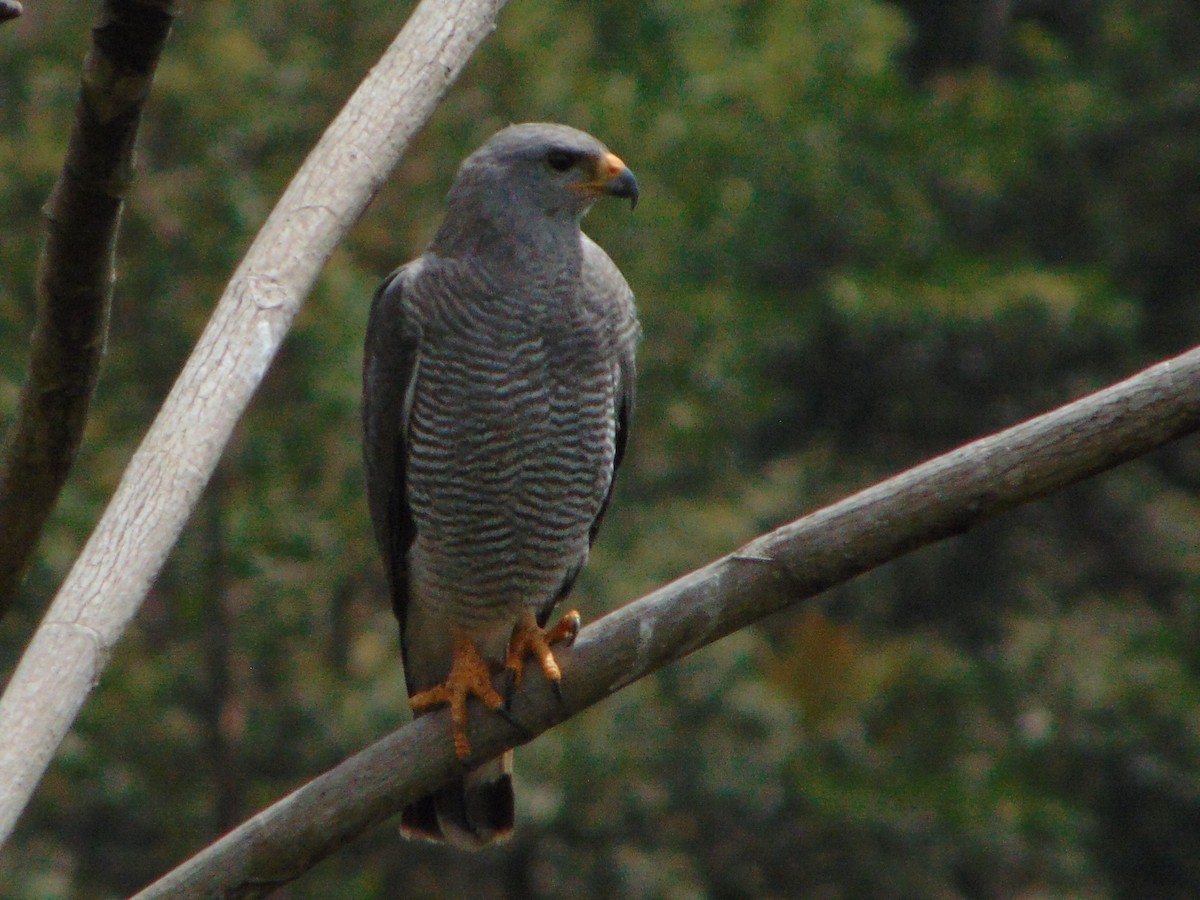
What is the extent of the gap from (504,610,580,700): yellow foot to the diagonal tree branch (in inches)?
45.6

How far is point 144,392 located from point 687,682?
3.12m

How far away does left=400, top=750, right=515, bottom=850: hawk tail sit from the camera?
376 centimetres

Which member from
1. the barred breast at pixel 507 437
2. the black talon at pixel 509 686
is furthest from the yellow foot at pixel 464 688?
the barred breast at pixel 507 437

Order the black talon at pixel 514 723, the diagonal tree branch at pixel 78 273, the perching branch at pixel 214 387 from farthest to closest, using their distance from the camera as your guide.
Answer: the black talon at pixel 514 723, the perching branch at pixel 214 387, the diagonal tree branch at pixel 78 273

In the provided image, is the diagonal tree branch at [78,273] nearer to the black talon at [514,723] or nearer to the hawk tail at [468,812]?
the black talon at [514,723]

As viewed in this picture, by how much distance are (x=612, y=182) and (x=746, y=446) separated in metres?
9.03

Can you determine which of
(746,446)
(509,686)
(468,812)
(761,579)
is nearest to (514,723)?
(509,686)

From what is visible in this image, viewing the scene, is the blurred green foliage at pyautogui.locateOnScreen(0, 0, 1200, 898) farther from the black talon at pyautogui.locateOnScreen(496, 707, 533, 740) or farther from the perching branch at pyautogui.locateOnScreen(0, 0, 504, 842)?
the perching branch at pyautogui.locateOnScreen(0, 0, 504, 842)

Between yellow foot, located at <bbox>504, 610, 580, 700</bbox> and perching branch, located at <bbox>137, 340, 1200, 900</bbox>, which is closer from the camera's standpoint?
perching branch, located at <bbox>137, 340, 1200, 900</bbox>

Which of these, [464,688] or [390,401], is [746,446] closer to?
[390,401]

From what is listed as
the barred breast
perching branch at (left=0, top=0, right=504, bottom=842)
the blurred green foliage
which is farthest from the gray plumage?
the blurred green foliage

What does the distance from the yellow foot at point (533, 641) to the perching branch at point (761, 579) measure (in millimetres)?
582

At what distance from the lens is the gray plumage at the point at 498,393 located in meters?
3.63

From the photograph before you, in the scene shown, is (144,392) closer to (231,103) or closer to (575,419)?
(231,103)
